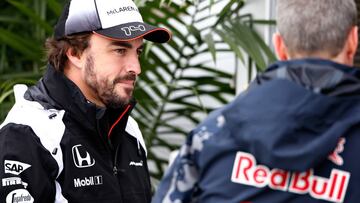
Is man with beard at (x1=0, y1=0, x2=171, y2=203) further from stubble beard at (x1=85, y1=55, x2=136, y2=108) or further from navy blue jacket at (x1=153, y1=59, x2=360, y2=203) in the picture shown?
navy blue jacket at (x1=153, y1=59, x2=360, y2=203)

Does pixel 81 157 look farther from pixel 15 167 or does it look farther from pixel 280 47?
pixel 280 47

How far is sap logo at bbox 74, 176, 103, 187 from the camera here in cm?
234

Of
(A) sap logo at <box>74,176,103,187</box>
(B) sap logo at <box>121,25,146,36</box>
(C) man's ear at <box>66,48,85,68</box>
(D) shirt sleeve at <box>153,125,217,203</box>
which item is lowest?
(A) sap logo at <box>74,176,103,187</box>

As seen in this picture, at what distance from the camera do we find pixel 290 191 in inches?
63.8

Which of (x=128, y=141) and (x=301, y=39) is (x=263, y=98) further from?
(x=128, y=141)

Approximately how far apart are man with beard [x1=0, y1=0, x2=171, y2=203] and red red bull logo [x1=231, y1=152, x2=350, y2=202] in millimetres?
782

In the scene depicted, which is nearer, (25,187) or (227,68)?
(25,187)

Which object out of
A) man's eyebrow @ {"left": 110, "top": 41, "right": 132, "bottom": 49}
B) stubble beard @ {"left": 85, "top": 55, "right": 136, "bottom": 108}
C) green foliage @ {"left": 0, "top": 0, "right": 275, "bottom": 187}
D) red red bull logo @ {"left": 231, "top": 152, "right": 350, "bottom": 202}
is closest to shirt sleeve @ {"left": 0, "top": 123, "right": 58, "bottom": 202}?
stubble beard @ {"left": 85, "top": 55, "right": 136, "bottom": 108}

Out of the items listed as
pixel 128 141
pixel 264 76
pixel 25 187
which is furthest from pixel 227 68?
pixel 264 76

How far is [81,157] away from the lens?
7.79 feet

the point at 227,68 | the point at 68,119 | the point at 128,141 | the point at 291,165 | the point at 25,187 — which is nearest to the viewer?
the point at 291,165

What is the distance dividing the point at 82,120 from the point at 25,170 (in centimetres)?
26

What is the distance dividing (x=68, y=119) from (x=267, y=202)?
96 centimetres

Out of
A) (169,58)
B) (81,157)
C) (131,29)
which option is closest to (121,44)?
(131,29)
